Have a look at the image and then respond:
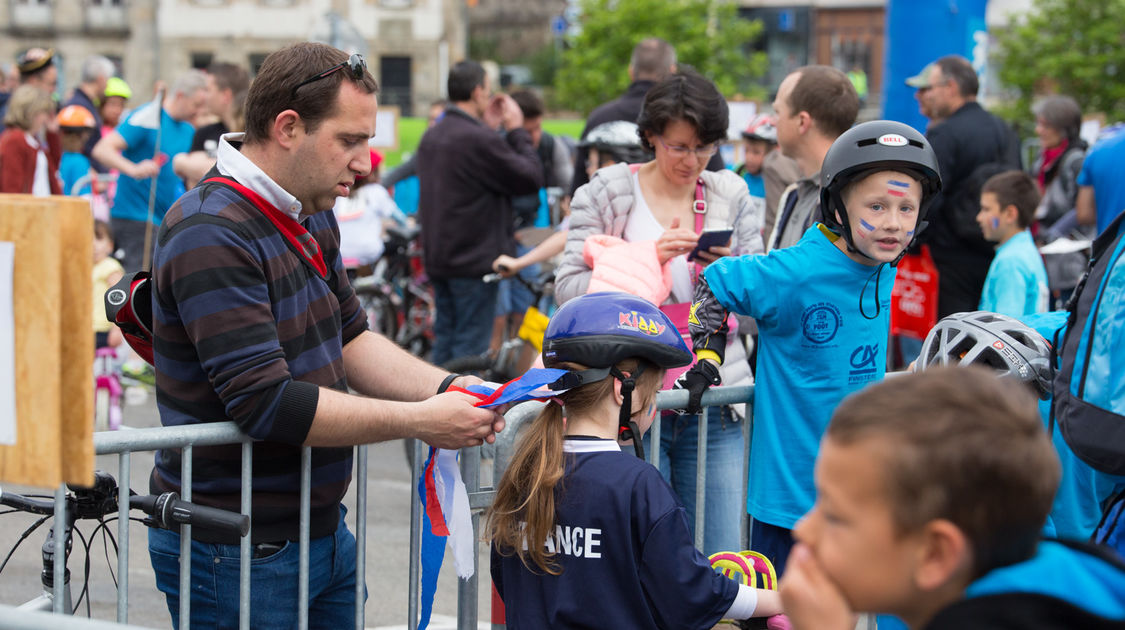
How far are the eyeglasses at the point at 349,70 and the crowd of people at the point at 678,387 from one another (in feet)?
0.04

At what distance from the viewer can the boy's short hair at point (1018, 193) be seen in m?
6.57

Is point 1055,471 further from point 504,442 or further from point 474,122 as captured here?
point 474,122

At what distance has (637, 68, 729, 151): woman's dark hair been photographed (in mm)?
4145

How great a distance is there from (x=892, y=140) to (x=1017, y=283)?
3246 millimetres

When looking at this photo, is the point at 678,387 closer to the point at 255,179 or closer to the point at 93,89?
the point at 255,179

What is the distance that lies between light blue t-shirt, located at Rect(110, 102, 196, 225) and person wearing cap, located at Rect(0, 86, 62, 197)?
53 centimetres

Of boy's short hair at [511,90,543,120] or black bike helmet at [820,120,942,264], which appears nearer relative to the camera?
black bike helmet at [820,120,942,264]

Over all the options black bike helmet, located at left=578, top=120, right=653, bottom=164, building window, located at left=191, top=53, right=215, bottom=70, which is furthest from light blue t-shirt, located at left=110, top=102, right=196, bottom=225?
building window, located at left=191, top=53, right=215, bottom=70

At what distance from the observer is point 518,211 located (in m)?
9.16

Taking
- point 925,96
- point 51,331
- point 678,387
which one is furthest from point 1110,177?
point 925,96

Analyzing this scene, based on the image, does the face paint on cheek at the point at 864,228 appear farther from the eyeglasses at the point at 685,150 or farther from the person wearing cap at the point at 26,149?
the person wearing cap at the point at 26,149

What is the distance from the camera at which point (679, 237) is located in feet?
12.9

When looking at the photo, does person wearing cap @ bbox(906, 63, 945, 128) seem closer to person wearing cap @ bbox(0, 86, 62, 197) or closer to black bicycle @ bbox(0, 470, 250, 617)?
person wearing cap @ bbox(0, 86, 62, 197)

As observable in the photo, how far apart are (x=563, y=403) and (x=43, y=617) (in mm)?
1399
